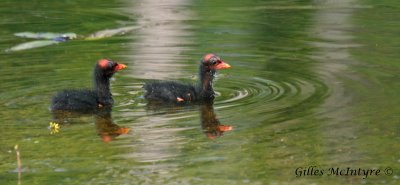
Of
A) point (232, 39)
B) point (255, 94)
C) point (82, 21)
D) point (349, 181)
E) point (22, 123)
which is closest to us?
point (349, 181)

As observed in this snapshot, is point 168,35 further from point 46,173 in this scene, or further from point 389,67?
point 46,173

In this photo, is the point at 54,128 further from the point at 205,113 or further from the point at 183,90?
the point at 183,90

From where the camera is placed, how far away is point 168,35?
17.5 m

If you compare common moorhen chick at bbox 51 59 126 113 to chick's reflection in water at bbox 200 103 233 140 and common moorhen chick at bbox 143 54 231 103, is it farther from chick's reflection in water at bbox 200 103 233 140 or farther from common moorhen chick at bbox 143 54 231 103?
chick's reflection in water at bbox 200 103 233 140

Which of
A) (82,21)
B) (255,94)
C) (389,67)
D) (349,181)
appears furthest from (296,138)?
(82,21)

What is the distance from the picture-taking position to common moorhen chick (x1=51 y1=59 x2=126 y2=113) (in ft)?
39.9

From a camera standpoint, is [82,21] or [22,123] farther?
[82,21]

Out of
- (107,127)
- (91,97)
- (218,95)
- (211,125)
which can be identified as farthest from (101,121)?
(218,95)

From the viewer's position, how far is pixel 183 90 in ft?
41.5

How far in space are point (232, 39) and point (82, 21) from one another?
11.6 feet

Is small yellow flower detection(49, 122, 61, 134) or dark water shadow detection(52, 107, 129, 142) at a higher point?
small yellow flower detection(49, 122, 61, 134)

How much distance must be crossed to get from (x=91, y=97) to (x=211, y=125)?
1.98 m
